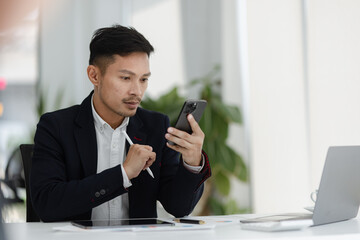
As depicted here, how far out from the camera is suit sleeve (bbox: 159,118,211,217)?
64.8 inches

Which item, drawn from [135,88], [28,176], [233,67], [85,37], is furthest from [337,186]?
[85,37]

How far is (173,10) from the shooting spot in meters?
4.48

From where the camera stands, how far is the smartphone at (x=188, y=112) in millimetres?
1459

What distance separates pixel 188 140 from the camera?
1517 millimetres

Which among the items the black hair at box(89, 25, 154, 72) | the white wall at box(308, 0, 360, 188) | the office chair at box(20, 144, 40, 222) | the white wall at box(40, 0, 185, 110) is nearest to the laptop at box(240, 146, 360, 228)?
the black hair at box(89, 25, 154, 72)

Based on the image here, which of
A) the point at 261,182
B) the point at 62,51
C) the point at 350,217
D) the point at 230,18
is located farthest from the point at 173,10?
the point at 350,217

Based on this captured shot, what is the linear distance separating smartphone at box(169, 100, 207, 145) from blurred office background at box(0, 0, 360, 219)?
2578mm

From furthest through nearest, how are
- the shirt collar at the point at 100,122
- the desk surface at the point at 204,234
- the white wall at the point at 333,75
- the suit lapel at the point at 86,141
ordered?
the white wall at the point at 333,75 < the shirt collar at the point at 100,122 < the suit lapel at the point at 86,141 < the desk surface at the point at 204,234

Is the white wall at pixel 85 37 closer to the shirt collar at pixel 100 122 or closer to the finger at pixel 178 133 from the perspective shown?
the shirt collar at pixel 100 122

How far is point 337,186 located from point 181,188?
559 millimetres

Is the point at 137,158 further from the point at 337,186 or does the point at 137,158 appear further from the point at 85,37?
the point at 85,37

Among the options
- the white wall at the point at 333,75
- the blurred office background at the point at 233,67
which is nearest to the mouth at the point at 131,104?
the white wall at the point at 333,75

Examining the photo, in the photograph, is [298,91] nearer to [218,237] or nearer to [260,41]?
[260,41]

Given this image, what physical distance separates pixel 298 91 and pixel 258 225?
3.13 m
